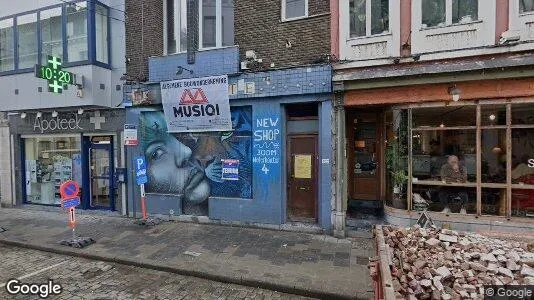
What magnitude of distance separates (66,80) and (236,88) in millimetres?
5318

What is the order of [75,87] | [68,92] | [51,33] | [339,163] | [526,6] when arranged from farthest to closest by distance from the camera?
[51,33] < [68,92] < [75,87] < [339,163] < [526,6]

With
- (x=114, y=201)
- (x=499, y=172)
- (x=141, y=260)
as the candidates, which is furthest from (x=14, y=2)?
(x=499, y=172)

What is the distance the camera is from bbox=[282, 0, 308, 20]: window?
8.30 m

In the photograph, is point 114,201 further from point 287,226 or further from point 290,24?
point 290,24

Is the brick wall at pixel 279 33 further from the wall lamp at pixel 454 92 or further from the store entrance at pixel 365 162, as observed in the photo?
the wall lamp at pixel 454 92

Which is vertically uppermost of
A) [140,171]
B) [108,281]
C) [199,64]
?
[199,64]

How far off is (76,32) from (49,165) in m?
5.14

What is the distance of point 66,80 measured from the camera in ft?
31.7

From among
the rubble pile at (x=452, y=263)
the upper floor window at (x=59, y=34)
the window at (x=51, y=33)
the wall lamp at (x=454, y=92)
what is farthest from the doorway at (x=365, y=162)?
the window at (x=51, y=33)

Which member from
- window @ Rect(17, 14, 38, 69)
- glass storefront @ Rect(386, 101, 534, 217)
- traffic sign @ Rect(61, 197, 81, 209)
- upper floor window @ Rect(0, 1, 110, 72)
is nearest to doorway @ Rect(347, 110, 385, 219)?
glass storefront @ Rect(386, 101, 534, 217)

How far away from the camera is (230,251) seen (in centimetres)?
694

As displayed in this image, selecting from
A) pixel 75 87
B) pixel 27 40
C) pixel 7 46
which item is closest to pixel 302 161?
pixel 75 87

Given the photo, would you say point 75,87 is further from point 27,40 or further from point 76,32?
point 27,40

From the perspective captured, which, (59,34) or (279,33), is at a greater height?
(59,34)
